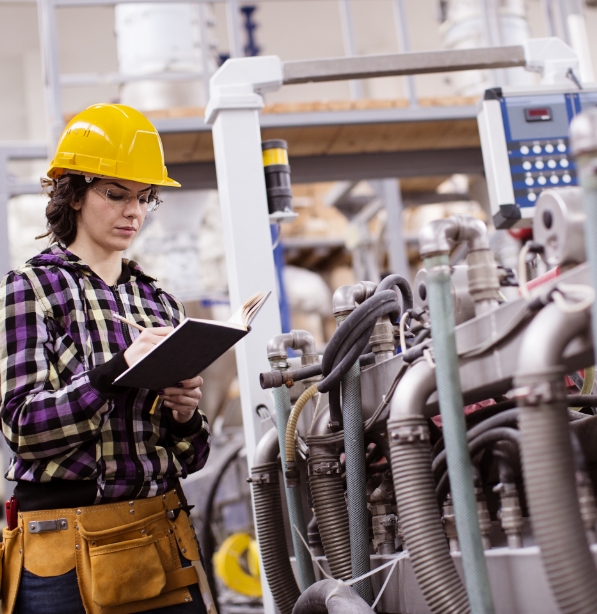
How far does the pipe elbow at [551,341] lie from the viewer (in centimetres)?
90

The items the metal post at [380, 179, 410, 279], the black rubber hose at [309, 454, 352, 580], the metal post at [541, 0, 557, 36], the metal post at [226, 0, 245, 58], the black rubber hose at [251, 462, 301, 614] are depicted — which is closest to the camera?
the black rubber hose at [309, 454, 352, 580]

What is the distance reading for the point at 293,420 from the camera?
1.58 metres

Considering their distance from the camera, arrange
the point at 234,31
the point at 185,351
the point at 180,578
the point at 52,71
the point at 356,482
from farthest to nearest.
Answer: the point at 234,31 < the point at 52,71 < the point at 180,578 < the point at 356,482 < the point at 185,351

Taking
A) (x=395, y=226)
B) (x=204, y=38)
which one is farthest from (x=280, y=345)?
(x=395, y=226)

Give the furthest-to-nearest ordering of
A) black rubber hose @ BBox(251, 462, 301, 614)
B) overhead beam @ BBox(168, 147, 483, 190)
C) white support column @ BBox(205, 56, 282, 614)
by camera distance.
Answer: overhead beam @ BBox(168, 147, 483, 190) → white support column @ BBox(205, 56, 282, 614) → black rubber hose @ BBox(251, 462, 301, 614)

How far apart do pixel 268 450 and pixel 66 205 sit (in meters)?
0.63

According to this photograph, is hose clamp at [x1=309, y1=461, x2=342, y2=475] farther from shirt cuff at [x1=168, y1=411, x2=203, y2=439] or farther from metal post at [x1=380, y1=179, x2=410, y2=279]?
metal post at [x1=380, y1=179, x2=410, y2=279]

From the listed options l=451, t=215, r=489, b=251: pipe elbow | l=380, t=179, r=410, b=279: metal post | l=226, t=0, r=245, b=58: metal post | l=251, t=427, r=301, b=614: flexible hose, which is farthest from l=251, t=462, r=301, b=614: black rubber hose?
l=380, t=179, r=410, b=279: metal post

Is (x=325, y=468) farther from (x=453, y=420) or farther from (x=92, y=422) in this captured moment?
(x=453, y=420)

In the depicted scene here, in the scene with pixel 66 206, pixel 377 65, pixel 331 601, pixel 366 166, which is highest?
pixel 366 166

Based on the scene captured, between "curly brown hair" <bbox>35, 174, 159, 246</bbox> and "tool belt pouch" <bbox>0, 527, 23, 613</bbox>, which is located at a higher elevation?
"curly brown hair" <bbox>35, 174, 159, 246</bbox>

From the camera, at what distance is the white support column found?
2.01 meters

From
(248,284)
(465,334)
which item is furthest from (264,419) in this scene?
(465,334)

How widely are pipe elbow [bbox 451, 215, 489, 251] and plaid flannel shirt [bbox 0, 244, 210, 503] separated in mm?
555
